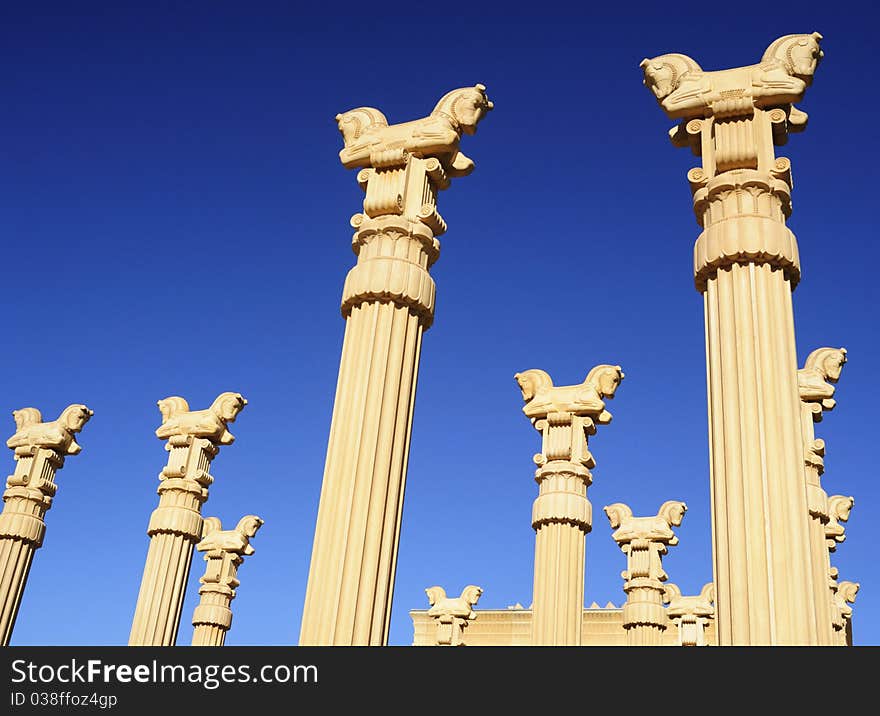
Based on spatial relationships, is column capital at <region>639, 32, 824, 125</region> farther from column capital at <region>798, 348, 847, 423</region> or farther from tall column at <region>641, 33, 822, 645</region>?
column capital at <region>798, 348, 847, 423</region>

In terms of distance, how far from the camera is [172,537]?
1978 cm

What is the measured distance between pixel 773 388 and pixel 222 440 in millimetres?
13673

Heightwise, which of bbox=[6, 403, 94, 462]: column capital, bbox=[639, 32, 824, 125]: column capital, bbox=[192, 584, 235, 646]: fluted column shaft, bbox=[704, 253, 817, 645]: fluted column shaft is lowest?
bbox=[704, 253, 817, 645]: fluted column shaft

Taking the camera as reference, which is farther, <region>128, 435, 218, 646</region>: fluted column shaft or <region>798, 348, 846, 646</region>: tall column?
<region>798, 348, 846, 646</region>: tall column

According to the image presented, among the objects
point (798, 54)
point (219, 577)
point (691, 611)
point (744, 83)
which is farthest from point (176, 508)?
point (691, 611)

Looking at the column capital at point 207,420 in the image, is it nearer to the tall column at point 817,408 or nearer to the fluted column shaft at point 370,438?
the fluted column shaft at point 370,438

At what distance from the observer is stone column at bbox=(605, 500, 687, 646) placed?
25.2 metres

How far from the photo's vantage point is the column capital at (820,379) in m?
20.8

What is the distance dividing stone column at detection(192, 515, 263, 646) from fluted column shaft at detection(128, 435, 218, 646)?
898 centimetres

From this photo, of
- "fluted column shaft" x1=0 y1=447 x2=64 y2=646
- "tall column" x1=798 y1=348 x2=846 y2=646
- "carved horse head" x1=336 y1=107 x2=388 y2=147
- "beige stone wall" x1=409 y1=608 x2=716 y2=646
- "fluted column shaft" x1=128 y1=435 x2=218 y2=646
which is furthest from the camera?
"beige stone wall" x1=409 y1=608 x2=716 y2=646

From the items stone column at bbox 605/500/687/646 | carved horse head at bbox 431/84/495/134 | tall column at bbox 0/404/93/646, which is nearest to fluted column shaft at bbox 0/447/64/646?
tall column at bbox 0/404/93/646
